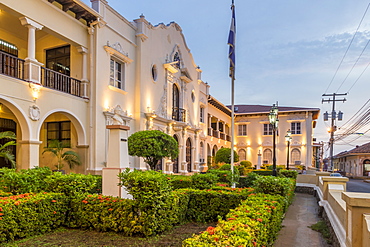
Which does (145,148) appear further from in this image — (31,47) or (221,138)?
(221,138)

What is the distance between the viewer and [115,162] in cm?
880

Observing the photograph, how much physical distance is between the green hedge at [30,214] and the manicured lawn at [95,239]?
20 cm

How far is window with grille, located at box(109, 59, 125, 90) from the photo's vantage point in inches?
645

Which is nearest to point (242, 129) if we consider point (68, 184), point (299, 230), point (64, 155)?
point (64, 155)

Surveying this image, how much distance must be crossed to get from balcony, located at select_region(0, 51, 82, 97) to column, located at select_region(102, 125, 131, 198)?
5912mm

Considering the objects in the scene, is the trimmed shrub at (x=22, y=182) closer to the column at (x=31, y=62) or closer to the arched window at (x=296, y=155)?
the column at (x=31, y=62)

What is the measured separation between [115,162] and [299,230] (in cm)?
570

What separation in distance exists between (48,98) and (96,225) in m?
7.98

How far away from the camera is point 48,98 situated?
12.6 m

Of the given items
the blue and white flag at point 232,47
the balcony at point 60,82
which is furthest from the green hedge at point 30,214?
the blue and white flag at point 232,47

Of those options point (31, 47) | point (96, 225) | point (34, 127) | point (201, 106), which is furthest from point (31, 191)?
point (201, 106)

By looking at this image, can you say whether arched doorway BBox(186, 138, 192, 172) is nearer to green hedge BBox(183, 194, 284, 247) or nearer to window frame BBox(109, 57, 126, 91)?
window frame BBox(109, 57, 126, 91)

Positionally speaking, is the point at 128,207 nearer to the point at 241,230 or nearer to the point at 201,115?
the point at 241,230

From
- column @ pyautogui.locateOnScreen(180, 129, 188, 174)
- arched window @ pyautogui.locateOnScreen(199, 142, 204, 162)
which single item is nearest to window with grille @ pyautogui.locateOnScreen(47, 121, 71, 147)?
column @ pyautogui.locateOnScreen(180, 129, 188, 174)
